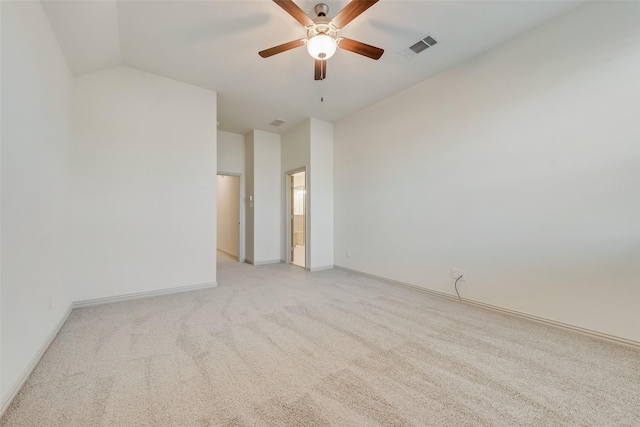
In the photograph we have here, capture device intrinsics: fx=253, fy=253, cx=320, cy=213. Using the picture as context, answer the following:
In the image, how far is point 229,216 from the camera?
264 inches

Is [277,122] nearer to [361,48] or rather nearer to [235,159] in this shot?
[235,159]

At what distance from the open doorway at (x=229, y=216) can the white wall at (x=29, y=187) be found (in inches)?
139

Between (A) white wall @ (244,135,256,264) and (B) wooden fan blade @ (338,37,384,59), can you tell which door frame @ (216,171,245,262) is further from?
(B) wooden fan blade @ (338,37,384,59)

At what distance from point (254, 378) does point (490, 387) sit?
60.8 inches

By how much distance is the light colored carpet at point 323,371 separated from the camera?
1.41 m

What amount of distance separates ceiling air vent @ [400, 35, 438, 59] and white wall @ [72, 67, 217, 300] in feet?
9.10

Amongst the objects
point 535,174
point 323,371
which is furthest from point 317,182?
point 323,371

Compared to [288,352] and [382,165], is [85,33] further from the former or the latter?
[382,165]

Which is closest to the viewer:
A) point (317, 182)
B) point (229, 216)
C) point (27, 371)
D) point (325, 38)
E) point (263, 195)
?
point (27, 371)

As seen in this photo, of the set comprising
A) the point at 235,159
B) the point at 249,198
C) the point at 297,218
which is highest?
the point at 235,159

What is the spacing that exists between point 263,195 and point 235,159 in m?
1.12

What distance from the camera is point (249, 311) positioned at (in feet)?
9.52

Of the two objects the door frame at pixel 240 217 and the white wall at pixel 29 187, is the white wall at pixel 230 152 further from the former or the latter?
the white wall at pixel 29 187

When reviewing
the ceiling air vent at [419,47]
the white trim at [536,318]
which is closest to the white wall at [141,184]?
the ceiling air vent at [419,47]
